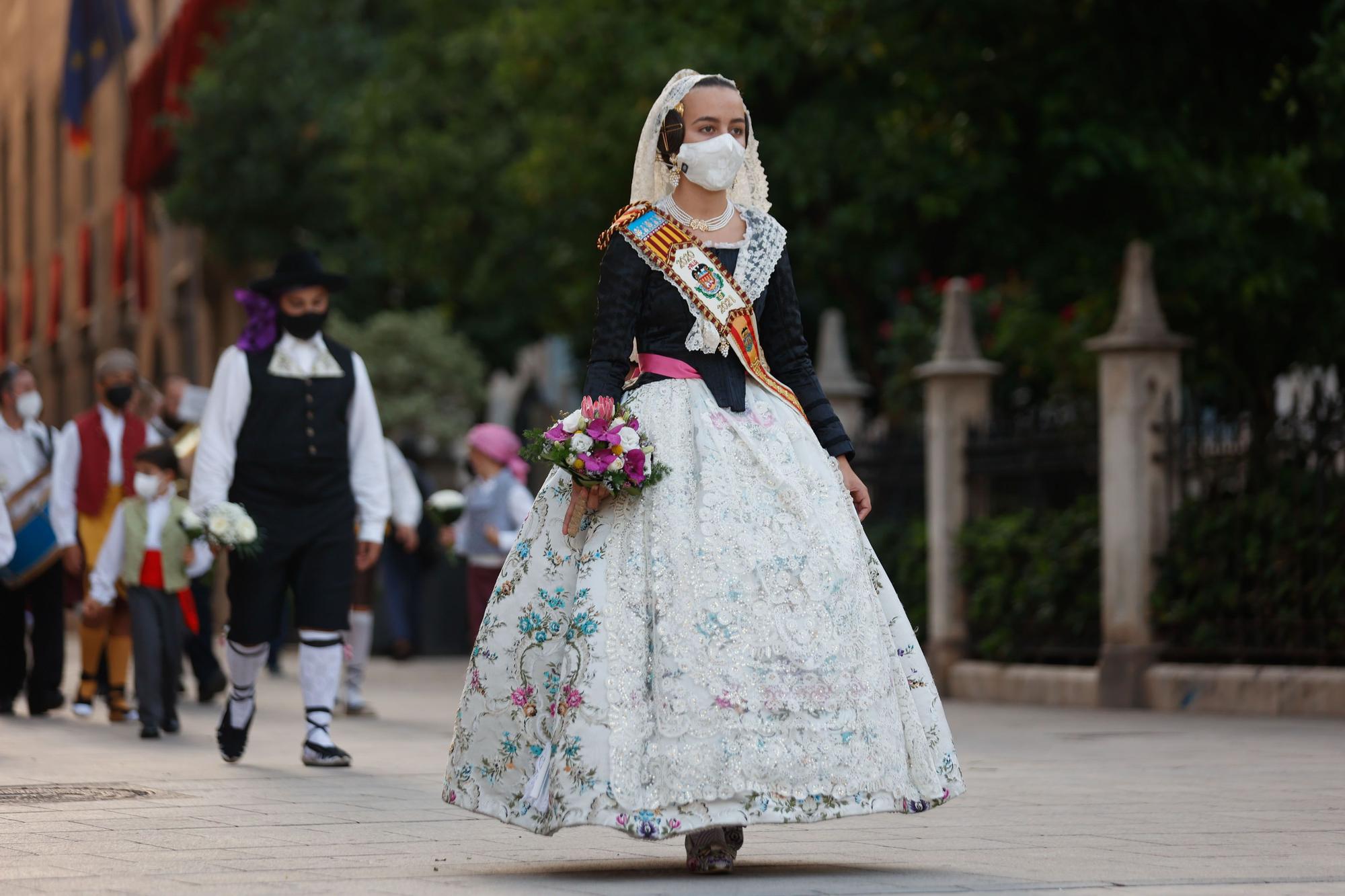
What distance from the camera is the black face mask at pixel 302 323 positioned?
10.3m

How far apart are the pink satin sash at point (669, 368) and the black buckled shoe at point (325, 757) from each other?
12.6 ft

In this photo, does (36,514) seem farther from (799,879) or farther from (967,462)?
(799,879)

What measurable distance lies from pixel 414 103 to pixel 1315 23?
833 inches

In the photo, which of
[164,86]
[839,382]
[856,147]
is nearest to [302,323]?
[839,382]

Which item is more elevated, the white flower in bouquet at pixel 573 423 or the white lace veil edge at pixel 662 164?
the white lace veil edge at pixel 662 164

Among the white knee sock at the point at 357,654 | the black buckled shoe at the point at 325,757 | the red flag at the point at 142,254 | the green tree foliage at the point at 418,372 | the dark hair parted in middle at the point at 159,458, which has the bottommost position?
the black buckled shoe at the point at 325,757

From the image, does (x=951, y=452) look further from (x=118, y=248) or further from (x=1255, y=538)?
(x=118, y=248)

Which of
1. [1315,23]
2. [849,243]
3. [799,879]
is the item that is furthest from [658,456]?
[849,243]

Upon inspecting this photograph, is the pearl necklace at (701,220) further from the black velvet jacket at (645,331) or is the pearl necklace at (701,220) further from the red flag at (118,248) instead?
the red flag at (118,248)

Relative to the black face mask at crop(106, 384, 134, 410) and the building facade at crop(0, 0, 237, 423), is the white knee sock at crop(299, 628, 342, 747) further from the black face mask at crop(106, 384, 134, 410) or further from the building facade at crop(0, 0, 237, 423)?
the building facade at crop(0, 0, 237, 423)

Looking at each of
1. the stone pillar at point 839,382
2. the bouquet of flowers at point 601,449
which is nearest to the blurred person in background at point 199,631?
the stone pillar at point 839,382

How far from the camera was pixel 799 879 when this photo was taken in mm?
6094

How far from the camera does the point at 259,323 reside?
33.9 feet

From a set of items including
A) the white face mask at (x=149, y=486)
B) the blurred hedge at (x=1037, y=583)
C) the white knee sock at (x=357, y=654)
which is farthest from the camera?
the blurred hedge at (x=1037, y=583)
